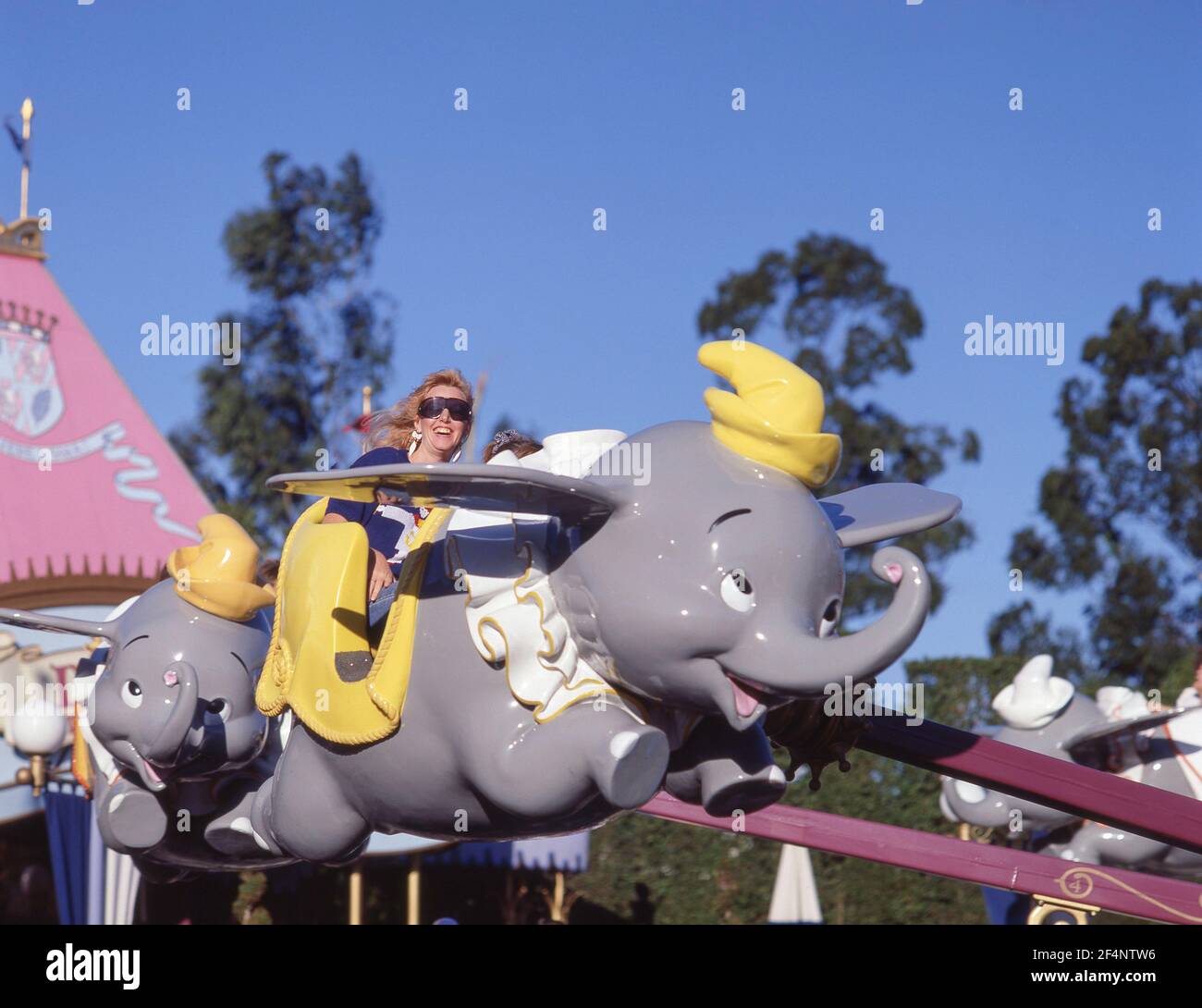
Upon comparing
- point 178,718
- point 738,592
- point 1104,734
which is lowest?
point 1104,734

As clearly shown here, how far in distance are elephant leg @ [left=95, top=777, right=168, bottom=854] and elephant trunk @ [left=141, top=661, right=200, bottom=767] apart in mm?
379

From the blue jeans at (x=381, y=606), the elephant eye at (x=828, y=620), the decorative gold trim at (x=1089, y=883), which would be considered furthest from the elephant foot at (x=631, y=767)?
the decorative gold trim at (x=1089, y=883)

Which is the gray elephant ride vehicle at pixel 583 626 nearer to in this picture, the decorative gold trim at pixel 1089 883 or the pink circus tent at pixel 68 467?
the decorative gold trim at pixel 1089 883

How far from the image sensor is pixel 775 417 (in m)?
2.76

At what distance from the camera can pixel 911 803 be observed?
11977mm

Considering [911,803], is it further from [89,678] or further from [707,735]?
[707,735]

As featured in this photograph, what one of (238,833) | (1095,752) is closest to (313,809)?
(238,833)

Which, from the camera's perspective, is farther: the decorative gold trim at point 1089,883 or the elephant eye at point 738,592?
the decorative gold trim at point 1089,883

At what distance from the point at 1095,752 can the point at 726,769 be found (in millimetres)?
4532

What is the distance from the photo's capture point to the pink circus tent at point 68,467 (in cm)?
998

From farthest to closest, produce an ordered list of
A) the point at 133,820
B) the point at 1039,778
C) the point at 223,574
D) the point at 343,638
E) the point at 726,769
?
1. the point at 133,820
2. the point at 223,574
3. the point at 1039,778
4. the point at 343,638
5. the point at 726,769

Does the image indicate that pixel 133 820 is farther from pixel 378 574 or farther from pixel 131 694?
pixel 378 574

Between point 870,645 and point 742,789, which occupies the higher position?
point 870,645
